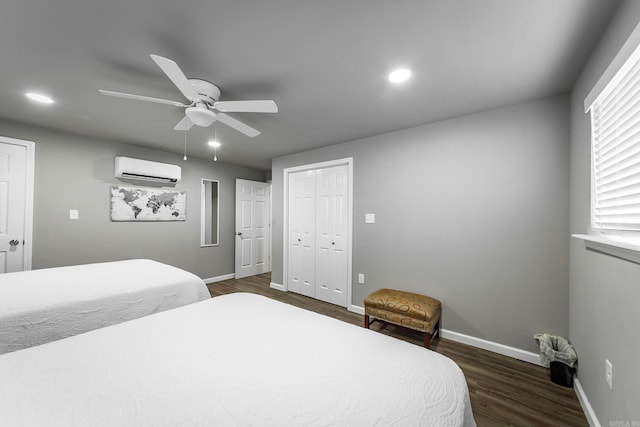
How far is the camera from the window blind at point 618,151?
1129 mm

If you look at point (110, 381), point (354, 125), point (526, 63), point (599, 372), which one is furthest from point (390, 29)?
point (599, 372)

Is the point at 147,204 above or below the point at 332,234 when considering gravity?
above

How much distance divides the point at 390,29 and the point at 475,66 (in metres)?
0.75

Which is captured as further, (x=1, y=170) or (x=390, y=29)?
(x=1, y=170)

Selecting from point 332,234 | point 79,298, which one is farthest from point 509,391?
point 79,298

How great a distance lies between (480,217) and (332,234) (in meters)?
1.87

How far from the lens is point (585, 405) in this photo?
161 centimetres

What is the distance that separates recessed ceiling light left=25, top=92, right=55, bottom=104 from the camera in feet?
7.07

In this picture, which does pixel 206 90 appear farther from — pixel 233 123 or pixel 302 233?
pixel 302 233

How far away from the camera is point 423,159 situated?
279 cm

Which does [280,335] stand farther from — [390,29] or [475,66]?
[475,66]

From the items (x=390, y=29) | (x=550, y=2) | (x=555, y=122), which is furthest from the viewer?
(x=555, y=122)

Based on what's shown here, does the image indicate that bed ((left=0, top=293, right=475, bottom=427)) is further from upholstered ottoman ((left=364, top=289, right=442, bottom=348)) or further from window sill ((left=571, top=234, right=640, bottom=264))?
upholstered ottoman ((left=364, top=289, right=442, bottom=348))

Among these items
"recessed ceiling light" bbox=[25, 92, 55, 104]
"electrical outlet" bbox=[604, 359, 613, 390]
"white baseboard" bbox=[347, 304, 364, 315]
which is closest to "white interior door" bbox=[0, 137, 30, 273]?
"recessed ceiling light" bbox=[25, 92, 55, 104]
